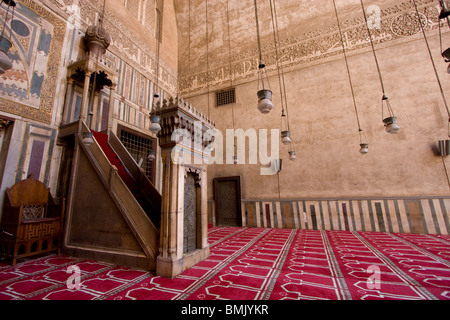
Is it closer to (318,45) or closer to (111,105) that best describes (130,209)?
(111,105)

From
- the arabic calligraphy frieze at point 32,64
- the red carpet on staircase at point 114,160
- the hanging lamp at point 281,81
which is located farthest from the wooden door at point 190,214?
the hanging lamp at point 281,81

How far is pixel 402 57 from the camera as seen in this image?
20.4 ft

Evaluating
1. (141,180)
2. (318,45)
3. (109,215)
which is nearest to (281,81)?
(318,45)

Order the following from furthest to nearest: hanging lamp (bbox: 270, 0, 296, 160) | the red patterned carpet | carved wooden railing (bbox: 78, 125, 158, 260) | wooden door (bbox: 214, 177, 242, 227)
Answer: wooden door (bbox: 214, 177, 242, 227)
hanging lamp (bbox: 270, 0, 296, 160)
carved wooden railing (bbox: 78, 125, 158, 260)
the red patterned carpet

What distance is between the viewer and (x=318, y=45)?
24.2 ft

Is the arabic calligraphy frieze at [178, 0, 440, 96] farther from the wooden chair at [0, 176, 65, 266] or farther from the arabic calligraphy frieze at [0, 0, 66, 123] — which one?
the wooden chair at [0, 176, 65, 266]

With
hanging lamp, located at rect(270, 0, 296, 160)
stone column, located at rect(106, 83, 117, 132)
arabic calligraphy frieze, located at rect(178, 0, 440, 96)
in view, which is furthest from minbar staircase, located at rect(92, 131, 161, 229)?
arabic calligraphy frieze, located at rect(178, 0, 440, 96)

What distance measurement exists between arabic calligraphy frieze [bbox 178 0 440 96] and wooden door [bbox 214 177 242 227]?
4.27 meters

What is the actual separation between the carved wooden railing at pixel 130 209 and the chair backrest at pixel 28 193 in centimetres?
136

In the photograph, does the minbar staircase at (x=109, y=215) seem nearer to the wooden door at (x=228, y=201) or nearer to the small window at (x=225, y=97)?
the wooden door at (x=228, y=201)

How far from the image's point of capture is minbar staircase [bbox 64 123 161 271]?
10.1 feet

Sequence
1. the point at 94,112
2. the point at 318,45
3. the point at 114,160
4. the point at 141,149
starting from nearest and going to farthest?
the point at 114,160 < the point at 94,112 < the point at 141,149 < the point at 318,45

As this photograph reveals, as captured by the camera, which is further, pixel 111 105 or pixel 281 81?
pixel 281 81

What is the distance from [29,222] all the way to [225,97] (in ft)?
23.5
